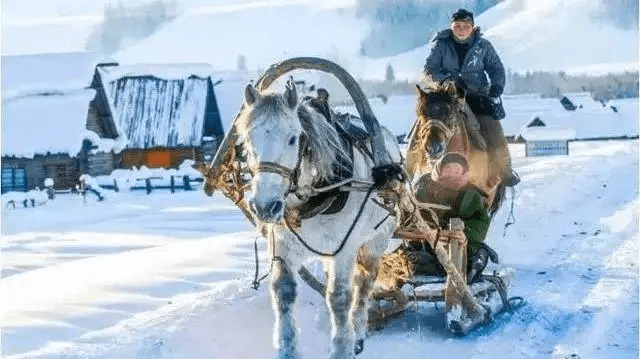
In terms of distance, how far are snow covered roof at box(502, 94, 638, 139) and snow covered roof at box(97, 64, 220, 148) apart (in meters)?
35.8

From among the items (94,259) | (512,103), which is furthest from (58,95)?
(512,103)

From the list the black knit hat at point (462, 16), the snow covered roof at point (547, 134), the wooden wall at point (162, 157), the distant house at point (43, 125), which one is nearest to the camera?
the black knit hat at point (462, 16)

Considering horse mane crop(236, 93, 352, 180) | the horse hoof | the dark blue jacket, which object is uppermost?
the dark blue jacket

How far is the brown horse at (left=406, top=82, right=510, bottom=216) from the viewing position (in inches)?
258

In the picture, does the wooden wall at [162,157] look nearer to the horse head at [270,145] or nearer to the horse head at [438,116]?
the horse head at [438,116]

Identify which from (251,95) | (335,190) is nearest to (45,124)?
(335,190)

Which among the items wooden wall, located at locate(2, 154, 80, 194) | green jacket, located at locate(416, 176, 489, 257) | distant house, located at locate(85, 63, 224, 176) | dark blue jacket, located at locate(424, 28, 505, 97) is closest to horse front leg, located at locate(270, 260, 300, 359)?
green jacket, located at locate(416, 176, 489, 257)

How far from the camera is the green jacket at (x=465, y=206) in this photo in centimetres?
687

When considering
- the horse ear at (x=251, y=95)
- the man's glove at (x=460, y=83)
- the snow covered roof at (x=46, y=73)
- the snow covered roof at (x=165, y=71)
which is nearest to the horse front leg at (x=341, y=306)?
the horse ear at (x=251, y=95)

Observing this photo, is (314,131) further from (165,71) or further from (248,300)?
(165,71)

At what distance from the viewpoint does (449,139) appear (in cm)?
675

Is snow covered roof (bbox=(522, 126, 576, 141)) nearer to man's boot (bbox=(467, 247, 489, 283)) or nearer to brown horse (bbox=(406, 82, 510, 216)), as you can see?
brown horse (bbox=(406, 82, 510, 216))

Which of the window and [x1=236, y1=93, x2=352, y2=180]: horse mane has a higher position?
[x1=236, y1=93, x2=352, y2=180]: horse mane

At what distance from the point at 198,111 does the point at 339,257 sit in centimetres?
3144
